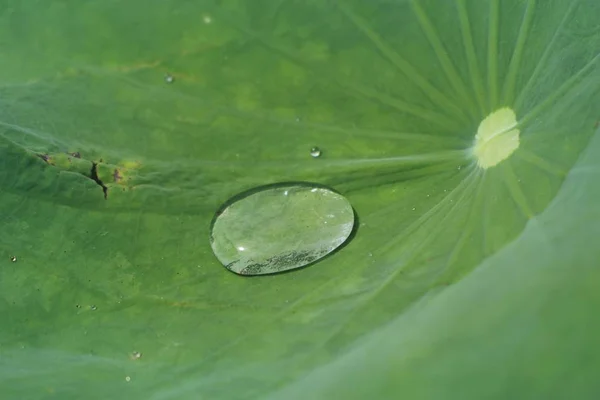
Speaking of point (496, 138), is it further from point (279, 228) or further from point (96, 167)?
point (96, 167)

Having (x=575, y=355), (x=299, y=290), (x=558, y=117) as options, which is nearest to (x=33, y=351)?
(x=299, y=290)

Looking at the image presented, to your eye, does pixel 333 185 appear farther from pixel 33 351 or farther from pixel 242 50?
pixel 33 351

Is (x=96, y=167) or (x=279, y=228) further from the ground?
(x=96, y=167)

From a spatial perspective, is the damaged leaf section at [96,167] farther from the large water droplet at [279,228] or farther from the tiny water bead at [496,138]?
the tiny water bead at [496,138]

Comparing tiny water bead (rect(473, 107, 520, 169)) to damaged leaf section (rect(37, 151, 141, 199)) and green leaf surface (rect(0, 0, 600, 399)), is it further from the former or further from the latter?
damaged leaf section (rect(37, 151, 141, 199))

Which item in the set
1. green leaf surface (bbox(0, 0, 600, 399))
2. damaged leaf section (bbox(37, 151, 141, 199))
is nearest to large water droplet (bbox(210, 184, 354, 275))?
green leaf surface (bbox(0, 0, 600, 399))

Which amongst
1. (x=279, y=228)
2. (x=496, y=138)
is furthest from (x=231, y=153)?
(x=496, y=138)
